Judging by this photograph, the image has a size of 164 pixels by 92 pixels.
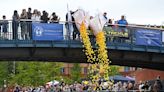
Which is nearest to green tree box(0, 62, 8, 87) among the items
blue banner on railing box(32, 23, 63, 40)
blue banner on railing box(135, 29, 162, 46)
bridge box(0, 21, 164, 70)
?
bridge box(0, 21, 164, 70)

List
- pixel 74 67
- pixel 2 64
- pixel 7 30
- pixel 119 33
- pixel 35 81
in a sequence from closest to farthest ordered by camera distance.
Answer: pixel 7 30 < pixel 119 33 < pixel 35 81 < pixel 2 64 < pixel 74 67

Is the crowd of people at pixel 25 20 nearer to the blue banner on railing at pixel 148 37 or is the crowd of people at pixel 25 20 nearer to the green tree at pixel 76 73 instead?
the blue banner on railing at pixel 148 37

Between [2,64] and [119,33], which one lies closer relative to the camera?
[119,33]

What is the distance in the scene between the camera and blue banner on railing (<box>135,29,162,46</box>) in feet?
126

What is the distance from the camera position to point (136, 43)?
38.3 m

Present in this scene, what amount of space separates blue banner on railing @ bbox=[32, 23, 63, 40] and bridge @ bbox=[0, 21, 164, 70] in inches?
10.2

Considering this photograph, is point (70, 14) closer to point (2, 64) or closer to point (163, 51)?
point (163, 51)

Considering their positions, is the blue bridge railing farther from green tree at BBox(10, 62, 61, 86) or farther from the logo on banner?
green tree at BBox(10, 62, 61, 86)

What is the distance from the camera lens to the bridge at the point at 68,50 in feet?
117

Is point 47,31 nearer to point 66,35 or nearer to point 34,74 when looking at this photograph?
point 66,35

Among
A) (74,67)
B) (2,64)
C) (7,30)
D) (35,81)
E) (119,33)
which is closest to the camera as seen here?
(7,30)

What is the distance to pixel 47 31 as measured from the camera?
1419 inches

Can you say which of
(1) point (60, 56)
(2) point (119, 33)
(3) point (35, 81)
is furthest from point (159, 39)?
(3) point (35, 81)

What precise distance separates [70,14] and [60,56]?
3884 mm
